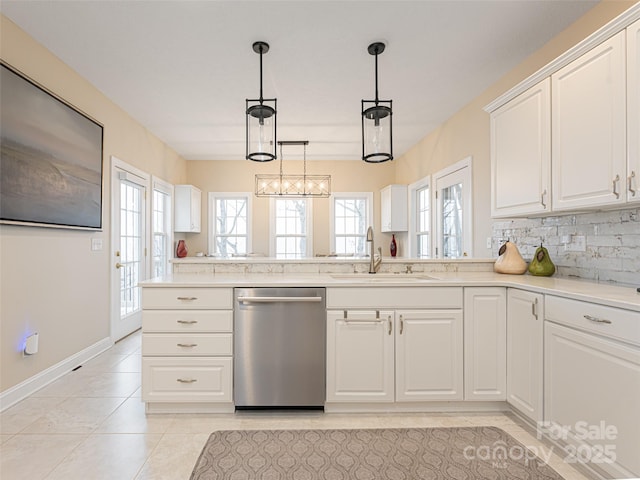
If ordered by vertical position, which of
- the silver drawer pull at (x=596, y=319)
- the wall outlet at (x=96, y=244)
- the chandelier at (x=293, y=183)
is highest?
the chandelier at (x=293, y=183)

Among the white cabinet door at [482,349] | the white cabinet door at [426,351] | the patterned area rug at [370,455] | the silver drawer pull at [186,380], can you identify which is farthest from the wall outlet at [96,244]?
the white cabinet door at [482,349]

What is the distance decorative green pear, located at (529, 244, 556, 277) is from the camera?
95.9 inches

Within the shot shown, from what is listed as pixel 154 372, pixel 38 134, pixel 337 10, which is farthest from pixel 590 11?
pixel 38 134

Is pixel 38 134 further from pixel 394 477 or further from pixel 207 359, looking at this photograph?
pixel 394 477

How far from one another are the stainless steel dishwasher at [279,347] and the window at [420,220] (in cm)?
307

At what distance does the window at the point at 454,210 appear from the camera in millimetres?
3682

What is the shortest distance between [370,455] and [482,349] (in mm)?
970

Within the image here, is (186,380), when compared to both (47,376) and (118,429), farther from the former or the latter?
(47,376)

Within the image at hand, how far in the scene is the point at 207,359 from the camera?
2.15 metres

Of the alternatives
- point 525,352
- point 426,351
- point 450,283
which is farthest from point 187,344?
point 525,352

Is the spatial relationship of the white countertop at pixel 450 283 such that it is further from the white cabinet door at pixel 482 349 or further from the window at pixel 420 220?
the window at pixel 420 220

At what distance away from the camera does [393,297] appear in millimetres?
2168

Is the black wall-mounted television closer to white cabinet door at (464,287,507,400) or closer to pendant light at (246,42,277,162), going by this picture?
pendant light at (246,42,277,162)

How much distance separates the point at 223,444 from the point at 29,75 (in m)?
2.91
